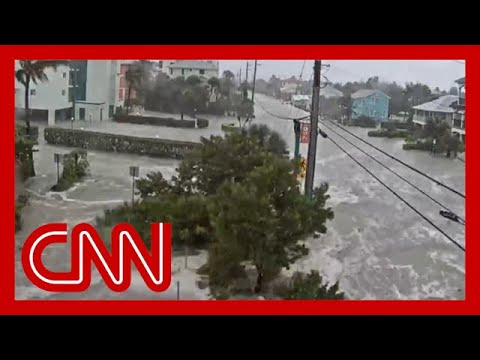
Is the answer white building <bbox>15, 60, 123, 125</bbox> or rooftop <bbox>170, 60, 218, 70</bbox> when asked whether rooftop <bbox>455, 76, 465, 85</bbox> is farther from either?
white building <bbox>15, 60, 123, 125</bbox>

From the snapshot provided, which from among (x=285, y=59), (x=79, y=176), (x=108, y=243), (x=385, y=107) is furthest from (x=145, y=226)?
(x=385, y=107)

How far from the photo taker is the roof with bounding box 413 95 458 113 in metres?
4.43

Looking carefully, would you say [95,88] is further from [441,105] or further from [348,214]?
[441,105]

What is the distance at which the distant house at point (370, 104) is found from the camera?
4.58 m

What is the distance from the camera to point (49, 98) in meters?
4.53

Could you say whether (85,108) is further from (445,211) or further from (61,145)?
(445,211)

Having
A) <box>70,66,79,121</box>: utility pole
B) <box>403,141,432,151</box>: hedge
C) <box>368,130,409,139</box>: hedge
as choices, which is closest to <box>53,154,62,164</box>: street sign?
<box>70,66,79,121</box>: utility pole

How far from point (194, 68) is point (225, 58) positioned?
26 centimetres

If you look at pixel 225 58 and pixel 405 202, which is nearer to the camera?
pixel 225 58

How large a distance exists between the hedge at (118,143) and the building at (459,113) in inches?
66.5

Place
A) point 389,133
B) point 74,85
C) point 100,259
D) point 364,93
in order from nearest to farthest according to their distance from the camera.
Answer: point 100,259 < point 74,85 < point 364,93 < point 389,133

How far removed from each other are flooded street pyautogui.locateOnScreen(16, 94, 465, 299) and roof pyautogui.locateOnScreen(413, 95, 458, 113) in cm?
30

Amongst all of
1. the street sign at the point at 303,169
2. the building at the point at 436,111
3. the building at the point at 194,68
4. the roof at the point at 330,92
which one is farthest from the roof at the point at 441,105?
the building at the point at 194,68

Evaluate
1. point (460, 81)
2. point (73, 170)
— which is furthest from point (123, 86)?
point (460, 81)
